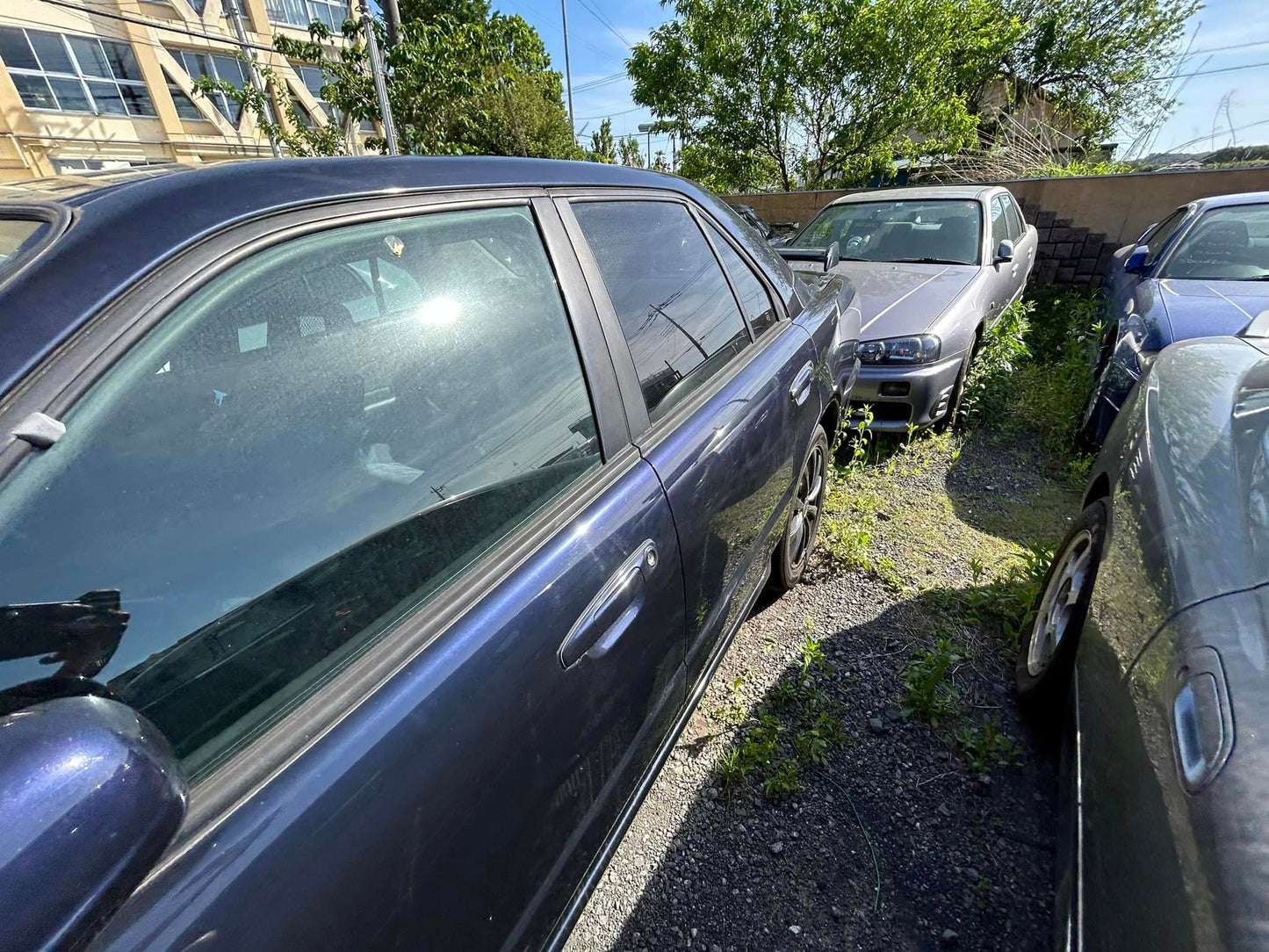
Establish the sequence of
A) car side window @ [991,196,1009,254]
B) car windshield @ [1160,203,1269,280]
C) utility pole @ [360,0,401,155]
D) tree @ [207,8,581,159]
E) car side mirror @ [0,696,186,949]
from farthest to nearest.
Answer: tree @ [207,8,581,159], utility pole @ [360,0,401,155], car side window @ [991,196,1009,254], car windshield @ [1160,203,1269,280], car side mirror @ [0,696,186,949]

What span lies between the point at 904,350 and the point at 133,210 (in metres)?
3.77

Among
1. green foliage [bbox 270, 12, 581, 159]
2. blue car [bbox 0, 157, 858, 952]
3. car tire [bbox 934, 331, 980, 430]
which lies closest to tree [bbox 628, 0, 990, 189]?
green foliage [bbox 270, 12, 581, 159]

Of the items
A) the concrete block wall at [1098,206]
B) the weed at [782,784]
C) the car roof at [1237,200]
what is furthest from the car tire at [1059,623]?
the concrete block wall at [1098,206]

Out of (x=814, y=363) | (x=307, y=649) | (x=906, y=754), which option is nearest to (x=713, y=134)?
(x=814, y=363)

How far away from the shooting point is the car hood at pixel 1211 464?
3.72 ft

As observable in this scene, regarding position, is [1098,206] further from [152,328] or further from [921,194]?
[152,328]

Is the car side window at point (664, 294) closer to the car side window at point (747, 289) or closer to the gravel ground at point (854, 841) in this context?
the car side window at point (747, 289)

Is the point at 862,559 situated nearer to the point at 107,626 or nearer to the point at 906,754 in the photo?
the point at 906,754

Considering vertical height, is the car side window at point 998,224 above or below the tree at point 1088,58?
below

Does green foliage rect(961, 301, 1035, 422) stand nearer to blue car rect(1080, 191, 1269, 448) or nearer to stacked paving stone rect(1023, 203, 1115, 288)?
blue car rect(1080, 191, 1269, 448)

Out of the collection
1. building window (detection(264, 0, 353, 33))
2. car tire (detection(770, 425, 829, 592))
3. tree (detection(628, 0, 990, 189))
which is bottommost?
car tire (detection(770, 425, 829, 592))

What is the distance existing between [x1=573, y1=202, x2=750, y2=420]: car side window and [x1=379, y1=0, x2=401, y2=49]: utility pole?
423 inches

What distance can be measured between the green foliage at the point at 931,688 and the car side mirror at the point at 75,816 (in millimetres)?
2134

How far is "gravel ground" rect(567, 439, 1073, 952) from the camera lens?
60.4 inches
